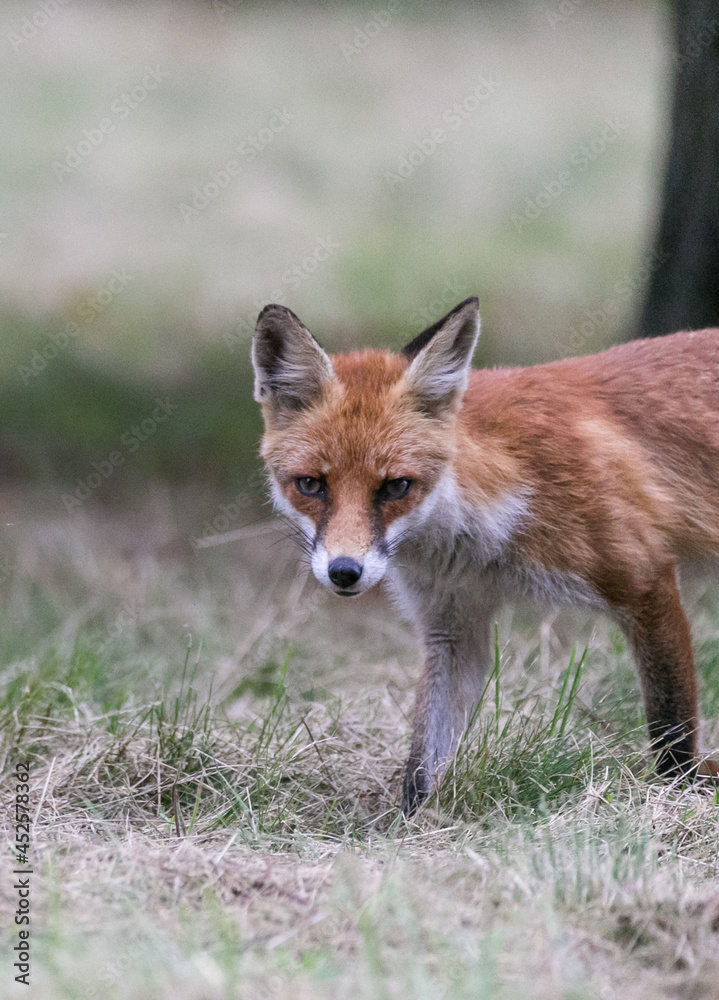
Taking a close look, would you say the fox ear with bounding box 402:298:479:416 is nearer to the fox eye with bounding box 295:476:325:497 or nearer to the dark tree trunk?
the fox eye with bounding box 295:476:325:497

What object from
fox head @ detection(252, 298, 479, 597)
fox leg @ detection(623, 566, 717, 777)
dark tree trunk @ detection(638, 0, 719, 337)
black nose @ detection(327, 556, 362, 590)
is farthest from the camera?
dark tree trunk @ detection(638, 0, 719, 337)

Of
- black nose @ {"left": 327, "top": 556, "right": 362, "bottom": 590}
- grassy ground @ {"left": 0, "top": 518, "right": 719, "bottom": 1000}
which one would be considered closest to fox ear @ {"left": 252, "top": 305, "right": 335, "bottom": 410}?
black nose @ {"left": 327, "top": 556, "right": 362, "bottom": 590}

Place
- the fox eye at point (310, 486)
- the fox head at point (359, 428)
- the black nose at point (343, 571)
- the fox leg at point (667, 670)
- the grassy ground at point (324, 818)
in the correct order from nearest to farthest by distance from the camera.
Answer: the grassy ground at point (324, 818) < the black nose at point (343, 571) < the fox head at point (359, 428) < the fox eye at point (310, 486) < the fox leg at point (667, 670)

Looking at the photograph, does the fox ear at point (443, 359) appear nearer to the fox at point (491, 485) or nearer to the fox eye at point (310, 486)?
the fox at point (491, 485)

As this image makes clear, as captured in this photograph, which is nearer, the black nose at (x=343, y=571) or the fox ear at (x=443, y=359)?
the black nose at (x=343, y=571)

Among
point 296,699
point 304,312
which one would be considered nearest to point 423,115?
point 304,312

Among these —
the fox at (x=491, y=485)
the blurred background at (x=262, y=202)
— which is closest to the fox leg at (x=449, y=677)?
the fox at (x=491, y=485)

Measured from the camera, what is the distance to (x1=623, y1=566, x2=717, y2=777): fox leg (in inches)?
183

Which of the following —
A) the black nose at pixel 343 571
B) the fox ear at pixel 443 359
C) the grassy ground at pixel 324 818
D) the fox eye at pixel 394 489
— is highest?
the fox ear at pixel 443 359

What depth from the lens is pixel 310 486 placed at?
4.41 m

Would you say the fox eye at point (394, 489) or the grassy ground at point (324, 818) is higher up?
the fox eye at point (394, 489)

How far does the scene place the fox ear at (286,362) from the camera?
4.51 m

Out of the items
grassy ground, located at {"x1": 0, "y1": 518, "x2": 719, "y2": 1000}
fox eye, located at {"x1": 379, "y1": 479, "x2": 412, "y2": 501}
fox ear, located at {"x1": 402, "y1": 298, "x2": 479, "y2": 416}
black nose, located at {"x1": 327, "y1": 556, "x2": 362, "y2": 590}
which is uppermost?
fox ear, located at {"x1": 402, "y1": 298, "x2": 479, "y2": 416}

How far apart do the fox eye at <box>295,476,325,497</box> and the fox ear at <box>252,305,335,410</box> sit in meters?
0.39
